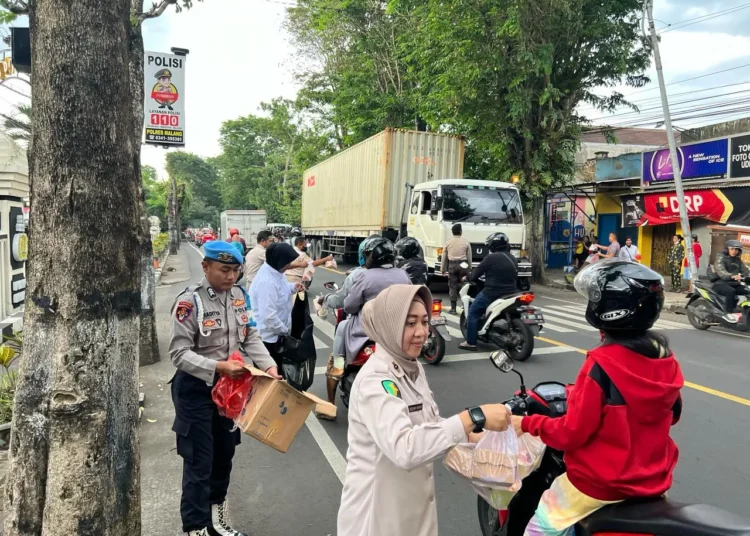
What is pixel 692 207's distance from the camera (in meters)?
15.8

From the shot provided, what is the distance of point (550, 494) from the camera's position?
6.91ft

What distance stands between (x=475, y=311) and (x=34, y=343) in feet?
19.6

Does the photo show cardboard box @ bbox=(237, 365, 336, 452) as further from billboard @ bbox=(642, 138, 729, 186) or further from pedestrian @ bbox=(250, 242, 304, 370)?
billboard @ bbox=(642, 138, 729, 186)

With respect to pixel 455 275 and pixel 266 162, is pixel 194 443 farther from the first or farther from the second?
pixel 266 162

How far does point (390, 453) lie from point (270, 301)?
314cm

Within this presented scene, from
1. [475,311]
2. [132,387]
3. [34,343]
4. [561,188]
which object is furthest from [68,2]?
[561,188]

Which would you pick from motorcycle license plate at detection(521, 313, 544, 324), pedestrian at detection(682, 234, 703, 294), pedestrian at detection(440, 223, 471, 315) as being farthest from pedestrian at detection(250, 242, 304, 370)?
pedestrian at detection(682, 234, 703, 294)

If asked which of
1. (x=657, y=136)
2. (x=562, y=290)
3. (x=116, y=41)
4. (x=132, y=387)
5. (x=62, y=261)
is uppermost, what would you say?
(x=657, y=136)

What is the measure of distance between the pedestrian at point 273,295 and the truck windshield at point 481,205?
8.26 m

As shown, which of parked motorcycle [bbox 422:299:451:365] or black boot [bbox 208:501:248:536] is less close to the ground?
parked motorcycle [bbox 422:299:451:365]

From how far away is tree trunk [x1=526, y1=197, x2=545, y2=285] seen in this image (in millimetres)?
16531

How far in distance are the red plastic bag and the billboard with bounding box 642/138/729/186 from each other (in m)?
16.2

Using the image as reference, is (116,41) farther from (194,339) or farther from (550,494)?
(550,494)

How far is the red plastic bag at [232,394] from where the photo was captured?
2.79 metres
